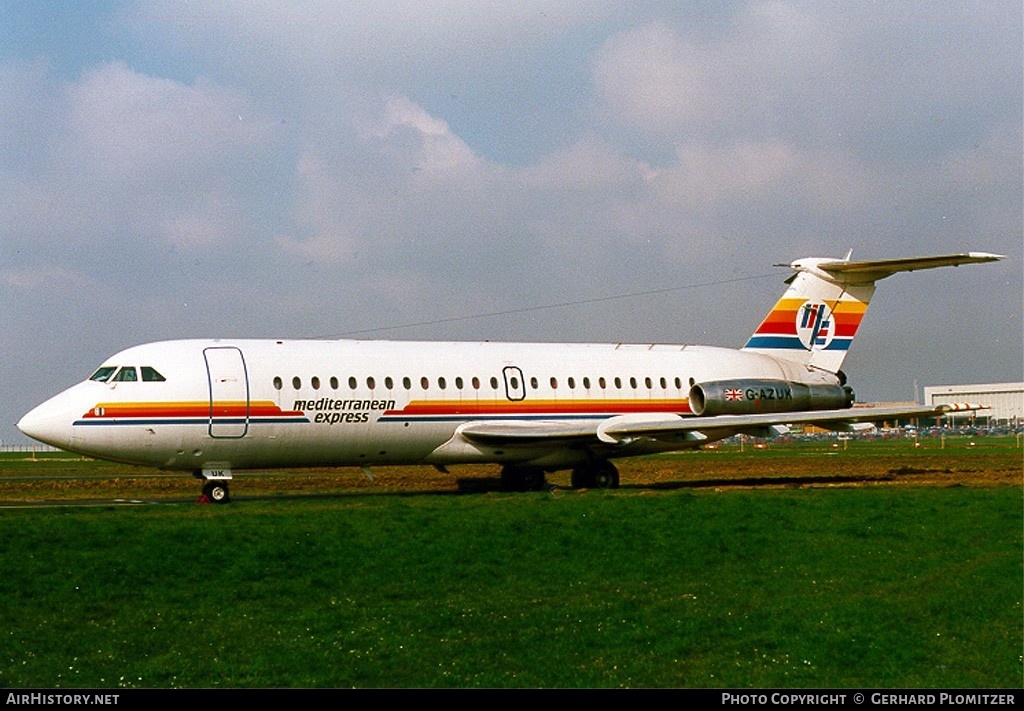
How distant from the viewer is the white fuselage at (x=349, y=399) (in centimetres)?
2552

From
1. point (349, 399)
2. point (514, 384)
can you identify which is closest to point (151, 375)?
point (349, 399)

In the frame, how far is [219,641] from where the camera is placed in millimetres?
12242

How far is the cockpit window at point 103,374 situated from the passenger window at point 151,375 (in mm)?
652

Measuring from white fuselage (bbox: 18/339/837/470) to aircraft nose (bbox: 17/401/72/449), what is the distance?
31 mm

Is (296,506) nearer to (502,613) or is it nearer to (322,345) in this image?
(322,345)

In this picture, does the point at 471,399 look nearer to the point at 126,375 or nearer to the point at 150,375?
the point at 150,375

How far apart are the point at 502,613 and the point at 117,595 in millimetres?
4898

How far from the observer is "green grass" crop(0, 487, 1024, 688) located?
11180 millimetres

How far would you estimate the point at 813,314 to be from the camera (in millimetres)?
35406

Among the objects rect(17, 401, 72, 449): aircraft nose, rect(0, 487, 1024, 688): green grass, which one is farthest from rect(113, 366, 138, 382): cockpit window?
rect(0, 487, 1024, 688): green grass

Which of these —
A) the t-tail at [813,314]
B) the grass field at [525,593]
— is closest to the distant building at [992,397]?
the t-tail at [813,314]

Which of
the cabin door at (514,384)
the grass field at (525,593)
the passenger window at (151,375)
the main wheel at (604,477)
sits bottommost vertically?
the grass field at (525,593)

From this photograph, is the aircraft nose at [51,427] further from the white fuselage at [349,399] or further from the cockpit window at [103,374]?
the cockpit window at [103,374]

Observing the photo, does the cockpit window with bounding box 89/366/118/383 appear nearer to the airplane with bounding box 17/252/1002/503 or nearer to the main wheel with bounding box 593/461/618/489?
the airplane with bounding box 17/252/1002/503
